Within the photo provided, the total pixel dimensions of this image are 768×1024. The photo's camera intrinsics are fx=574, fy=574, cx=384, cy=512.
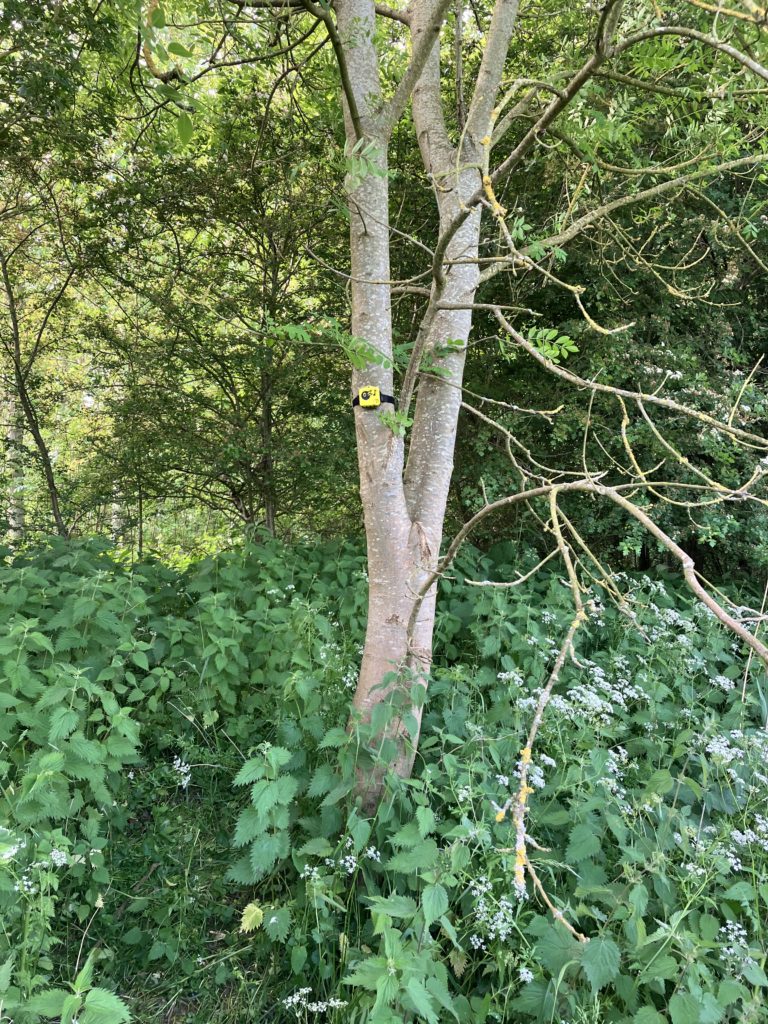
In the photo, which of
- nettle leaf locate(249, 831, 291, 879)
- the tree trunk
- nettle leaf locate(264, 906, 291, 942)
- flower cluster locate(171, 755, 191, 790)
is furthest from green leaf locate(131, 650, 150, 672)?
the tree trunk

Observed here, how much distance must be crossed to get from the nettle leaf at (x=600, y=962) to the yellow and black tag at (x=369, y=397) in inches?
74.3

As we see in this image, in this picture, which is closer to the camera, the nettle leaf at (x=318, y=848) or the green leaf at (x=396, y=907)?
the green leaf at (x=396, y=907)

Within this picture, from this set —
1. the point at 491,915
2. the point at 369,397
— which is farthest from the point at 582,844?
the point at 369,397

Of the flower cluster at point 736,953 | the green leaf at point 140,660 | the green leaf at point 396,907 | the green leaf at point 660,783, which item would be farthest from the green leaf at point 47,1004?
the green leaf at point 660,783

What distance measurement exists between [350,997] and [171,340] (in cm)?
442

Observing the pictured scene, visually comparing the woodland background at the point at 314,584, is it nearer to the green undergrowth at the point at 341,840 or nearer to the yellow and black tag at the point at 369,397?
the green undergrowth at the point at 341,840

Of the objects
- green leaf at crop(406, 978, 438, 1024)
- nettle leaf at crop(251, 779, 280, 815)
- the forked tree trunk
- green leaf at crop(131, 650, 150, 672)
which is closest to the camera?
green leaf at crop(406, 978, 438, 1024)

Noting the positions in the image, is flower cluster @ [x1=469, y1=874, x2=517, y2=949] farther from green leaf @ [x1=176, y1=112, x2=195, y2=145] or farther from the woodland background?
green leaf @ [x1=176, y1=112, x2=195, y2=145]

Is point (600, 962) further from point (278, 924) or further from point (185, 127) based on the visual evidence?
point (185, 127)

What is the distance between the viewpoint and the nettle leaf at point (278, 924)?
182 cm

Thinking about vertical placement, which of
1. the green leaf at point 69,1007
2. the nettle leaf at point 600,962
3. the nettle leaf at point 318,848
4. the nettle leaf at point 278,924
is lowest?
the nettle leaf at point 278,924

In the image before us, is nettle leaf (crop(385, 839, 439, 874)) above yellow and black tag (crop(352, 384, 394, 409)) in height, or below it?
below

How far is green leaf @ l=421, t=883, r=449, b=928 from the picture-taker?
155 centimetres

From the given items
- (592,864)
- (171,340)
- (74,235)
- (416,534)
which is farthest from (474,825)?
(74,235)
